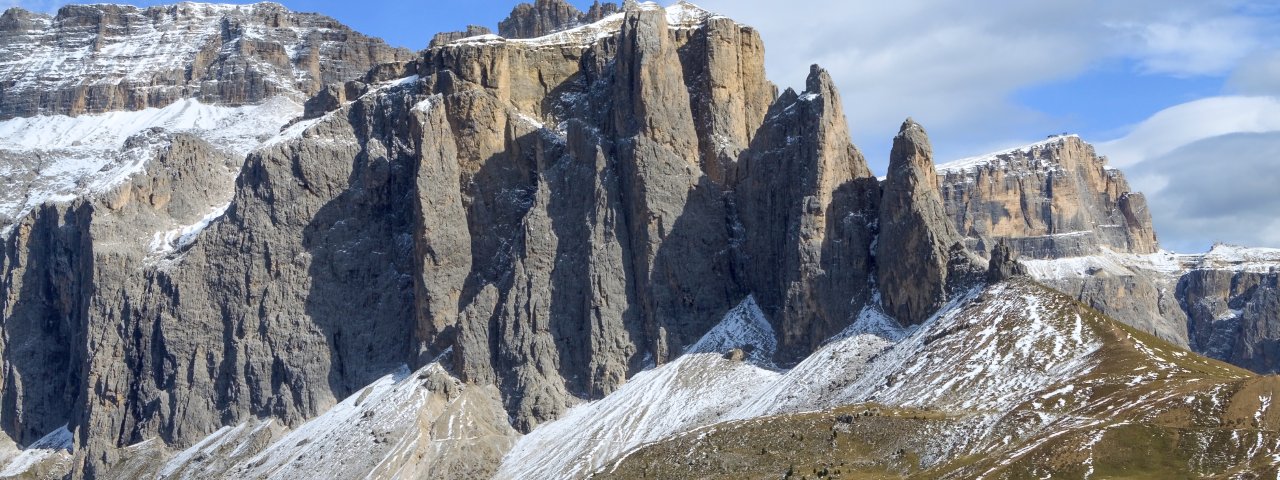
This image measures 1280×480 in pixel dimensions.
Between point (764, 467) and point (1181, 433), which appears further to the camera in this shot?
point (764, 467)

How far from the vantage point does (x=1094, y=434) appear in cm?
16888

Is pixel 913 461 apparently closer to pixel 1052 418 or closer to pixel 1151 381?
pixel 1052 418

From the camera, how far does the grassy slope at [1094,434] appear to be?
161250mm

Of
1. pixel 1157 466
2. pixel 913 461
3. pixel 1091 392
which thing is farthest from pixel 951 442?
pixel 1157 466

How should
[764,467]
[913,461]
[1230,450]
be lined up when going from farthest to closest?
[764,467], [913,461], [1230,450]

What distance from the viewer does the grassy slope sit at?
529ft

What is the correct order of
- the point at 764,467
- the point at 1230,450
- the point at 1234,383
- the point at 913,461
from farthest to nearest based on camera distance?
the point at 764,467 → the point at 913,461 → the point at 1234,383 → the point at 1230,450

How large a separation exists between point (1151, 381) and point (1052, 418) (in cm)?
1168

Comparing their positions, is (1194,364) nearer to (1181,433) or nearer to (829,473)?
(1181,433)

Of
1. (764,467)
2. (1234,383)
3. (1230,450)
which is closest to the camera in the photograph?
(1230,450)

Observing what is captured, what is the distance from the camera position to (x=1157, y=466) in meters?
161

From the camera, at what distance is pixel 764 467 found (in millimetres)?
196125

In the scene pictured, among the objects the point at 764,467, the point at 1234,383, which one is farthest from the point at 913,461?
the point at 1234,383

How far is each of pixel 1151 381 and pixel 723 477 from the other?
48.7 m
